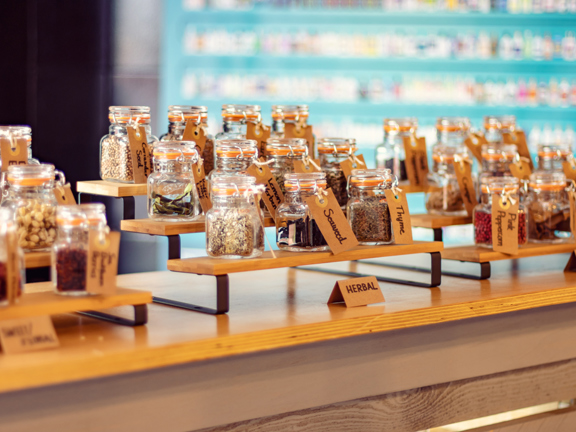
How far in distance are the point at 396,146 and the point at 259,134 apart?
45 centimetres

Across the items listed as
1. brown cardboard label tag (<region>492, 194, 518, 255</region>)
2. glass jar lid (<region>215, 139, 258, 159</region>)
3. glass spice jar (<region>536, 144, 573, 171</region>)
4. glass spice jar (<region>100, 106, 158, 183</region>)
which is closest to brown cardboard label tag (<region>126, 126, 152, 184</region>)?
glass spice jar (<region>100, 106, 158, 183</region>)

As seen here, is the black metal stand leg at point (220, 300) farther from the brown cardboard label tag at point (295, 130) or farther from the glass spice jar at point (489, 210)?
the glass spice jar at point (489, 210)

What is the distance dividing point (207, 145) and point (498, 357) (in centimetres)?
81

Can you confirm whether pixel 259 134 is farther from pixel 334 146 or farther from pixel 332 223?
pixel 332 223

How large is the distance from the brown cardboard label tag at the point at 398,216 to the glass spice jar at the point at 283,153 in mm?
223

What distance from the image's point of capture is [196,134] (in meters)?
1.76

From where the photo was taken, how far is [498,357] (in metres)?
1.73

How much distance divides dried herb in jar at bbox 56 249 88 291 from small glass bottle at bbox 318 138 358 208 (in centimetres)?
72

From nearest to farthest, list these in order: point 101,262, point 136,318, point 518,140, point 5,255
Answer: point 5,255 → point 101,262 → point 136,318 → point 518,140

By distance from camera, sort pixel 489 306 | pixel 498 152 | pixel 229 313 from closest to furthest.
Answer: pixel 229 313, pixel 489 306, pixel 498 152

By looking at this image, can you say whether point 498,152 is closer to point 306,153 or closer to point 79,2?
point 306,153

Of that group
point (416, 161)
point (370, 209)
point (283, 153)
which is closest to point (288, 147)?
point (283, 153)

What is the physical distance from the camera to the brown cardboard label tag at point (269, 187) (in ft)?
5.44

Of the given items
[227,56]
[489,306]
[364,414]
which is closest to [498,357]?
[489,306]
